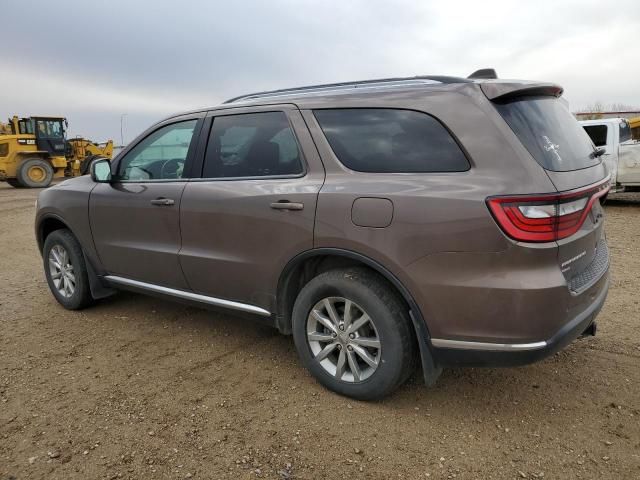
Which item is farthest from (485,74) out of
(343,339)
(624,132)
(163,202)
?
(624,132)

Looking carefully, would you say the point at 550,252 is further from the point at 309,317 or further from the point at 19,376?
the point at 19,376

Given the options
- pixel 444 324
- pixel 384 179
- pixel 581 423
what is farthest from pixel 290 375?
pixel 581 423

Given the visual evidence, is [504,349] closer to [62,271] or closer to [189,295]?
[189,295]

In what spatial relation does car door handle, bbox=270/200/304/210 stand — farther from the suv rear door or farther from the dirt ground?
the dirt ground

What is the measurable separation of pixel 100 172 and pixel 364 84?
2263 mm

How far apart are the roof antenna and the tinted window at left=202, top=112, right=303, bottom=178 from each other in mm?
1117

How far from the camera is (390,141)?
2.68 m

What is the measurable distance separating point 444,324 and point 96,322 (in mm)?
3085

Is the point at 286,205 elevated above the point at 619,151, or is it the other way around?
the point at 619,151

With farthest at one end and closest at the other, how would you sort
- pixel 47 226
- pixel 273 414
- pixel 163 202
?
pixel 47 226 < pixel 163 202 < pixel 273 414

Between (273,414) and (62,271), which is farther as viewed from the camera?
(62,271)

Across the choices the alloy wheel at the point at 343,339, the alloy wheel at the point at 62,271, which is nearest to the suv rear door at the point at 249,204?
the alloy wheel at the point at 343,339

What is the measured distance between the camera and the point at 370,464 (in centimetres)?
236

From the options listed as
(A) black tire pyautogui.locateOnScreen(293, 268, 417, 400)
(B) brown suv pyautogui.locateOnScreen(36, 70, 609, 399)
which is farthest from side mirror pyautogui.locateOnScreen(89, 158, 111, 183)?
(A) black tire pyautogui.locateOnScreen(293, 268, 417, 400)
